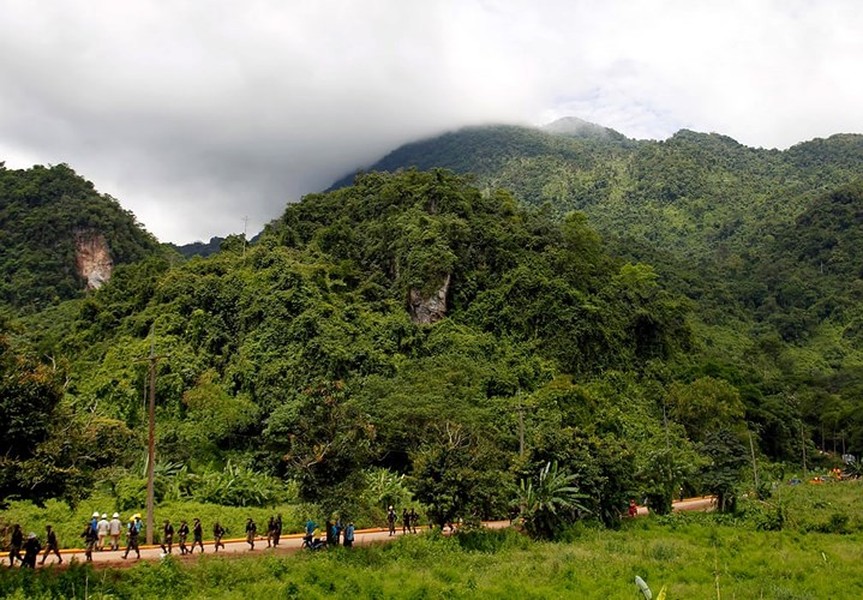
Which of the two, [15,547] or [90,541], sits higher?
[15,547]

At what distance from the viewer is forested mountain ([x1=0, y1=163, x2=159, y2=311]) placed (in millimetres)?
82825

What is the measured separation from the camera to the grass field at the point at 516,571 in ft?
56.1

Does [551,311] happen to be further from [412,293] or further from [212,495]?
[212,495]

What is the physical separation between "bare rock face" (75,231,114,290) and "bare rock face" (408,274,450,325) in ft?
180

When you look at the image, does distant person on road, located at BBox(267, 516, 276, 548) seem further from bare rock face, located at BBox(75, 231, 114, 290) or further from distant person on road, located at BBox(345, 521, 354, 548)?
bare rock face, located at BBox(75, 231, 114, 290)

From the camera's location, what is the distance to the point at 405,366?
46.0 m

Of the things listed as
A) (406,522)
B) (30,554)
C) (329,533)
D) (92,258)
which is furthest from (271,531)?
(92,258)

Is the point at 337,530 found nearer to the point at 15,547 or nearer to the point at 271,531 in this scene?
Result: the point at 271,531

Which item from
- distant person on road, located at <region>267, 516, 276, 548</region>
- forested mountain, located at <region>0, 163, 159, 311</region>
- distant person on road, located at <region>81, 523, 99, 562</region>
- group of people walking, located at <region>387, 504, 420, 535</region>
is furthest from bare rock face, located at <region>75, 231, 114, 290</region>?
distant person on road, located at <region>81, 523, 99, 562</region>

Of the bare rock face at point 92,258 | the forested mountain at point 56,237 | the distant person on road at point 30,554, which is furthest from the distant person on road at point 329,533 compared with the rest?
the bare rock face at point 92,258

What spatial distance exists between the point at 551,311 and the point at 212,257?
31.0 m

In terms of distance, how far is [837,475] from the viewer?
5891 centimetres

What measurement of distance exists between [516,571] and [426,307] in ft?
112

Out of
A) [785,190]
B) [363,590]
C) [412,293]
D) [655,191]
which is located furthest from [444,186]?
[785,190]
